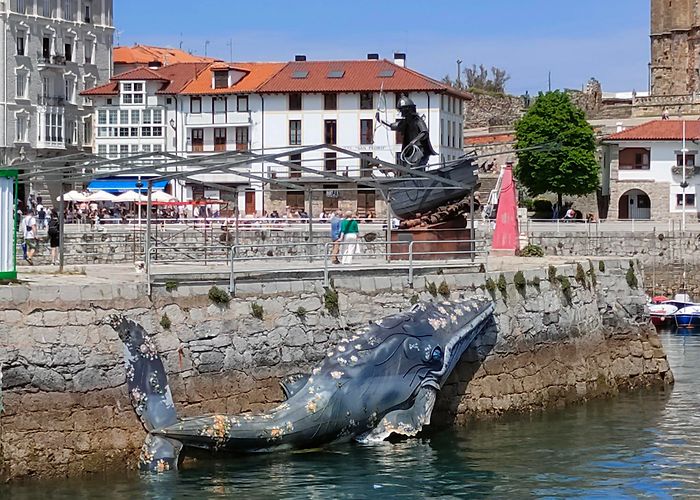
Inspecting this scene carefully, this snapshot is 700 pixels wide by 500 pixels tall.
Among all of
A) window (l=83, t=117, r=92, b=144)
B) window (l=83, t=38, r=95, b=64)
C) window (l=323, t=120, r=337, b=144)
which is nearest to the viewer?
window (l=323, t=120, r=337, b=144)

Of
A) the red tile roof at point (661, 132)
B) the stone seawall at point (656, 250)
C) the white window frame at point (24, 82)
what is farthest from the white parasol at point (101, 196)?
the red tile roof at point (661, 132)

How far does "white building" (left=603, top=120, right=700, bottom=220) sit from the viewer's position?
2931 inches

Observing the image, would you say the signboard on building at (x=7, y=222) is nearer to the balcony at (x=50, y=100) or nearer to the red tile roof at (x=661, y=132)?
the red tile roof at (x=661, y=132)

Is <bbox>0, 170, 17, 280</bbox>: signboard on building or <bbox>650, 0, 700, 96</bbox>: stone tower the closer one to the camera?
<bbox>0, 170, 17, 280</bbox>: signboard on building

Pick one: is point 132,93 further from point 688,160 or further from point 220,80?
point 688,160

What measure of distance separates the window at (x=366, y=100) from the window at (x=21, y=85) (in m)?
19.3

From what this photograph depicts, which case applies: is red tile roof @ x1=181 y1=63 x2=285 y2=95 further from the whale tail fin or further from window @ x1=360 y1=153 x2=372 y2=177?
the whale tail fin

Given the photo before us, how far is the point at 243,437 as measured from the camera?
70.4 feet

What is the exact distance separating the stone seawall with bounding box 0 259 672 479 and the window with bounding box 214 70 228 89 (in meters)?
53.7

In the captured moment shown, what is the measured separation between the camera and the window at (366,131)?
3081 inches

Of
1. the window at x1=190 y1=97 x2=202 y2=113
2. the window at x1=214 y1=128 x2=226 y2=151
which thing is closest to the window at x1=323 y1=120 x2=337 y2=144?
the window at x1=214 y1=128 x2=226 y2=151

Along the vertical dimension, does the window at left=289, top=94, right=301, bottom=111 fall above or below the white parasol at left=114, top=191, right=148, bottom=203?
above

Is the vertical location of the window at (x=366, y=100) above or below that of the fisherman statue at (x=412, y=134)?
above

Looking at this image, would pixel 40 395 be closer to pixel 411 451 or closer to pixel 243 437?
pixel 243 437
